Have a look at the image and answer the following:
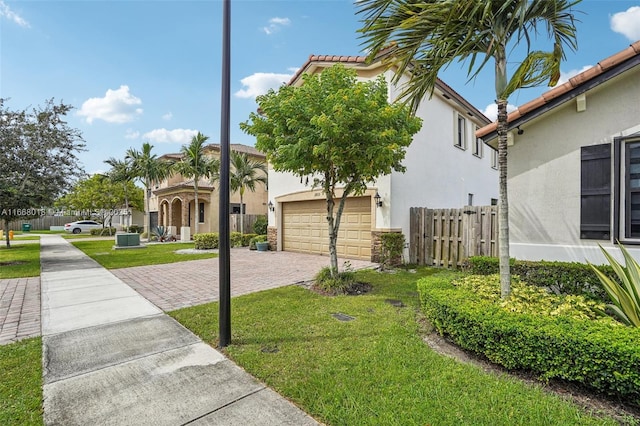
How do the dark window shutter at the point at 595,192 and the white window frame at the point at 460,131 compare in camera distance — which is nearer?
the dark window shutter at the point at 595,192

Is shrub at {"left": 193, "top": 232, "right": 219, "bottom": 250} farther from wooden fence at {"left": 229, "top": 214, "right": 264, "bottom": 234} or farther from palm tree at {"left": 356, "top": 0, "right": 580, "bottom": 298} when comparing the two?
palm tree at {"left": 356, "top": 0, "right": 580, "bottom": 298}

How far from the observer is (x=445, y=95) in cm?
1302

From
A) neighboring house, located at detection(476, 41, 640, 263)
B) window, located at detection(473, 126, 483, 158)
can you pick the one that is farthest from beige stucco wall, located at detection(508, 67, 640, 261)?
window, located at detection(473, 126, 483, 158)

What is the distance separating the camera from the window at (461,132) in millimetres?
14552

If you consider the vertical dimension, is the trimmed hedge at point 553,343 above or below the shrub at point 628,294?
below

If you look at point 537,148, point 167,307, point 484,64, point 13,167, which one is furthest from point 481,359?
point 13,167

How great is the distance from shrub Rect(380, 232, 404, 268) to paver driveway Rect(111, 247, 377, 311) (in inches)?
21.8

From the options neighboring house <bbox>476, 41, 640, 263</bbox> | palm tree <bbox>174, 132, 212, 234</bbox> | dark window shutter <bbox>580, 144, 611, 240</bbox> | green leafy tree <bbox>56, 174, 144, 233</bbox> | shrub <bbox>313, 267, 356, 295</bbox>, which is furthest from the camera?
green leafy tree <bbox>56, 174, 144, 233</bbox>

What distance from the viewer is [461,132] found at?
15062 mm

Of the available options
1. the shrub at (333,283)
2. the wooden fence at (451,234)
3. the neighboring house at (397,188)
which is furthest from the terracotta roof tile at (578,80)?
the neighboring house at (397,188)

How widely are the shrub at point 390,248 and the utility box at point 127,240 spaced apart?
14612 mm

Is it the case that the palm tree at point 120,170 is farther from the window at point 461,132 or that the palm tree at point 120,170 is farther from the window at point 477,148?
the window at point 477,148

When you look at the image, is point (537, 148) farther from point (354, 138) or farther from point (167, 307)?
point (167, 307)

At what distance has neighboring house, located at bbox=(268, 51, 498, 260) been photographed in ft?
35.8
